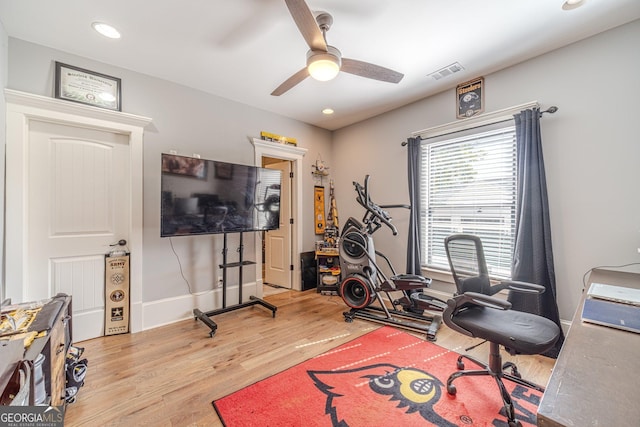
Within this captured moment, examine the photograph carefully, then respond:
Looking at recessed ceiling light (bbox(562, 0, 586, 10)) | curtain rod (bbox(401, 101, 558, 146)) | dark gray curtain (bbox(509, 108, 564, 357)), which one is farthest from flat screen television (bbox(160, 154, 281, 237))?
recessed ceiling light (bbox(562, 0, 586, 10))

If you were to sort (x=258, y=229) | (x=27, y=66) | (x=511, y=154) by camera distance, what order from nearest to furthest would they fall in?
1. (x=27, y=66)
2. (x=511, y=154)
3. (x=258, y=229)

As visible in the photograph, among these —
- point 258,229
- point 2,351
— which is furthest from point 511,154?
point 2,351

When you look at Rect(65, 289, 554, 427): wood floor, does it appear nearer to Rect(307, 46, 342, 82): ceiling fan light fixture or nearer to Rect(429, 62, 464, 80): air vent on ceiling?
Rect(307, 46, 342, 82): ceiling fan light fixture

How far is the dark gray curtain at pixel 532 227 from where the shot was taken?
232 cm

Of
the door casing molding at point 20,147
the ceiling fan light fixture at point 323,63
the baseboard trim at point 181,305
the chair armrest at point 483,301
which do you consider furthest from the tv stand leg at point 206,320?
the ceiling fan light fixture at point 323,63

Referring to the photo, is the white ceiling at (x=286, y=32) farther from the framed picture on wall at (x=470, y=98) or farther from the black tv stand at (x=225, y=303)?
the black tv stand at (x=225, y=303)

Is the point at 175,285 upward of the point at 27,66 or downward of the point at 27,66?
downward

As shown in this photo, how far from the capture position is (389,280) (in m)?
3.00

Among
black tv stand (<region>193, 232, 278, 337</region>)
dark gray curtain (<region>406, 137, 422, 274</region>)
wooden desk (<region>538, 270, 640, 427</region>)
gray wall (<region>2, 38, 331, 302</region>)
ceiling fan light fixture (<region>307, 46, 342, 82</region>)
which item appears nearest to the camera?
wooden desk (<region>538, 270, 640, 427</region>)

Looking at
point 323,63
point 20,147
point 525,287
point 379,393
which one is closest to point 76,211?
point 20,147

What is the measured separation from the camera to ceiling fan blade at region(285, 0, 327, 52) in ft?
4.88

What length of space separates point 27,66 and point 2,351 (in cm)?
255

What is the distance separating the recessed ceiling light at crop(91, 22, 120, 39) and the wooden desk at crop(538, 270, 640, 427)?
10.8 feet

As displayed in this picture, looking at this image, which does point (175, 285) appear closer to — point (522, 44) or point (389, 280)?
point (389, 280)
